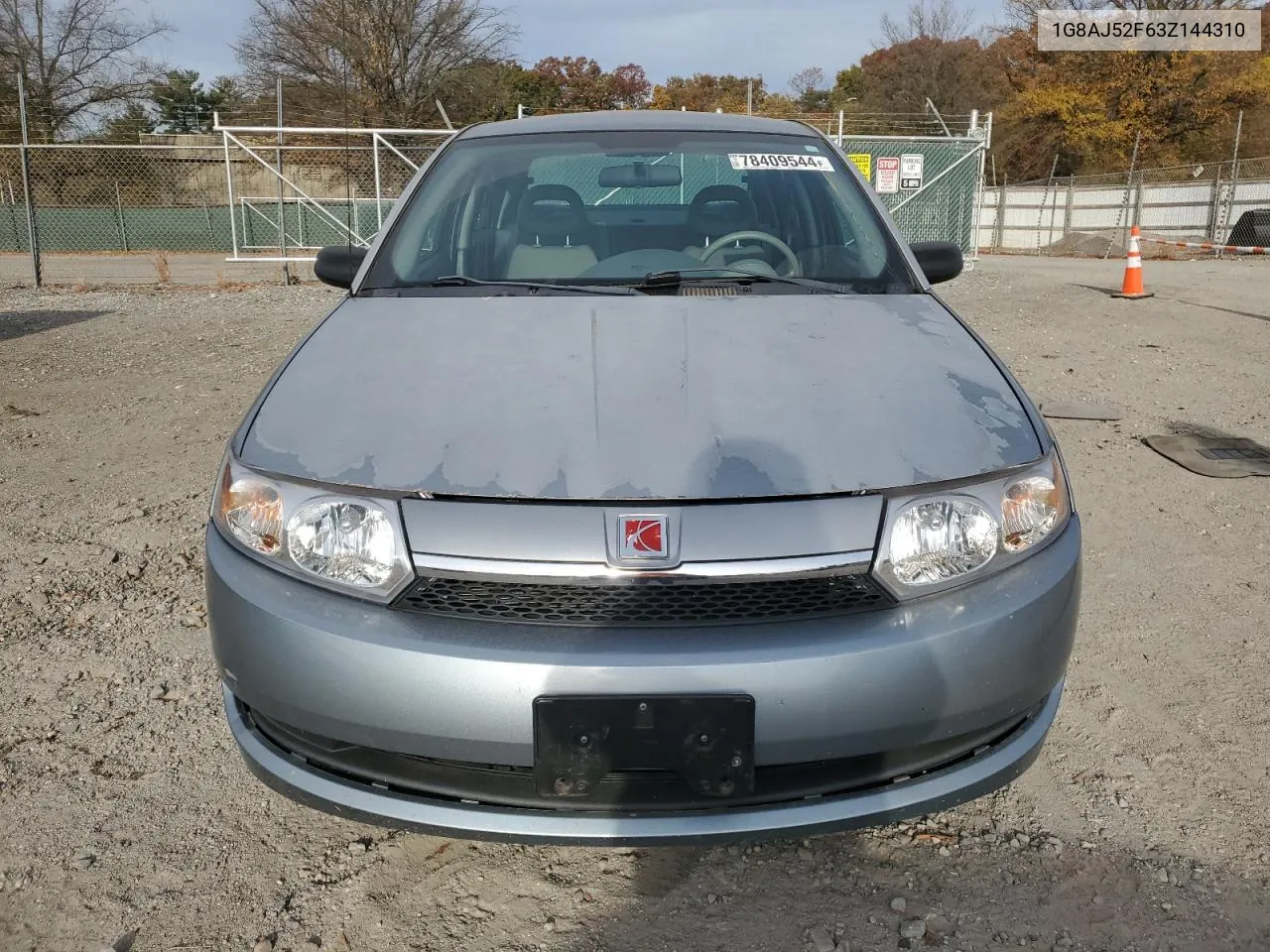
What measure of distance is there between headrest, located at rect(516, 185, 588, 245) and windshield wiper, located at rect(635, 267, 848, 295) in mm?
393

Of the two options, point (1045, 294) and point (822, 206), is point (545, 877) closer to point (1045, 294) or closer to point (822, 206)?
point (822, 206)

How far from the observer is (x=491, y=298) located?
2.63 m

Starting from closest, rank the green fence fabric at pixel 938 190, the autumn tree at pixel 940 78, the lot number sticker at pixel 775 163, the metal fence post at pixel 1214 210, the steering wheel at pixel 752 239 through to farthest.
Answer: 1. the steering wheel at pixel 752 239
2. the lot number sticker at pixel 775 163
3. the green fence fabric at pixel 938 190
4. the metal fence post at pixel 1214 210
5. the autumn tree at pixel 940 78

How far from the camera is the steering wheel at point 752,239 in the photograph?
2.98 m

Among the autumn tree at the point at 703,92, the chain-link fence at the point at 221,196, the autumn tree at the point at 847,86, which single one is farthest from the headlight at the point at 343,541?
the autumn tree at the point at 847,86

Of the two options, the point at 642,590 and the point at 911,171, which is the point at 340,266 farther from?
the point at 911,171

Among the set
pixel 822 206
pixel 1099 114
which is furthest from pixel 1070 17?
pixel 822 206

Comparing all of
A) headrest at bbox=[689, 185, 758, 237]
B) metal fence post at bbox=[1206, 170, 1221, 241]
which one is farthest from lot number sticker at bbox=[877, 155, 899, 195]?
metal fence post at bbox=[1206, 170, 1221, 241]

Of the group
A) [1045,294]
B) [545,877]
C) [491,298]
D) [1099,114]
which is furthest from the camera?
[1099,114]

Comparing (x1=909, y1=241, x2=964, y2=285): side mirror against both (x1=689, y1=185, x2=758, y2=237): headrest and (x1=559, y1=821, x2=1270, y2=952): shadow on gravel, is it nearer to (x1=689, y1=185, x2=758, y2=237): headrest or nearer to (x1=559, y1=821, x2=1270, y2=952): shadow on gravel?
(x1=689, y1=185, x2=758, y2=237): headrest

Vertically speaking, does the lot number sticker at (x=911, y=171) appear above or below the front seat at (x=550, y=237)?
above

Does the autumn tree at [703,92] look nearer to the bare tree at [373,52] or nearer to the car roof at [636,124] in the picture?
the bare tree at [373,52]

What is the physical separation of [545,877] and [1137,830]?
129 cm

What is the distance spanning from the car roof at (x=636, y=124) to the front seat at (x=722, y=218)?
0.81 ft
